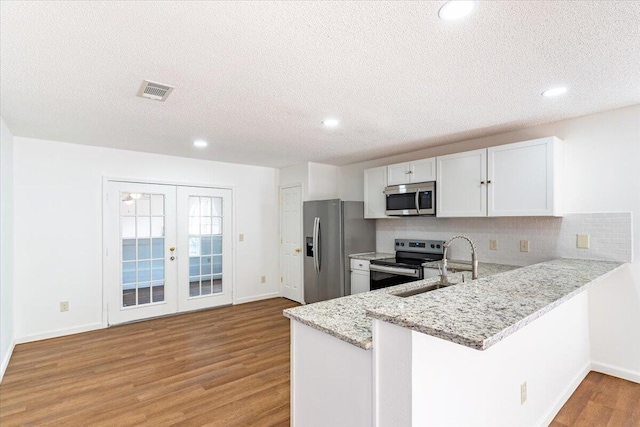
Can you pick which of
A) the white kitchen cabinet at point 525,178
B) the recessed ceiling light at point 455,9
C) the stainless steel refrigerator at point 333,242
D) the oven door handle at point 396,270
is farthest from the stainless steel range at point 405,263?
the recessed ceiling light at point 455,9

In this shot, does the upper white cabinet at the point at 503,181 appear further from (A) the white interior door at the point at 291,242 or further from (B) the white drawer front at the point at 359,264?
(A) the white interior door at the point at 291,242

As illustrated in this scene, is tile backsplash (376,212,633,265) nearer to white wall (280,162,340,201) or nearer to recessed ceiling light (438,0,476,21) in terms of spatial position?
white wall (280,162,340,201)

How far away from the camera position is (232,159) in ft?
16.0

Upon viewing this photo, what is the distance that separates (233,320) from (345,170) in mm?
2866

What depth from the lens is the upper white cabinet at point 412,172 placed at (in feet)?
12.5

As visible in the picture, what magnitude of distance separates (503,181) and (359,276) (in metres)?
2.11

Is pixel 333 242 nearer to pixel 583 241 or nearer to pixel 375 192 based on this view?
pixel 375 192

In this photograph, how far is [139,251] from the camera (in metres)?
4.40

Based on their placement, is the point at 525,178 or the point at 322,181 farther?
the point at 322,181

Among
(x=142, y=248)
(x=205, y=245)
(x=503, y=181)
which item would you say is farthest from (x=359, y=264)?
(x=142, y=248)

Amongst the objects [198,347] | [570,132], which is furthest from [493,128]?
[198,347]

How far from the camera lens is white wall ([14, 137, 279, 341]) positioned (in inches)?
143

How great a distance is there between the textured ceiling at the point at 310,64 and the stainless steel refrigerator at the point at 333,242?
4.99 ft

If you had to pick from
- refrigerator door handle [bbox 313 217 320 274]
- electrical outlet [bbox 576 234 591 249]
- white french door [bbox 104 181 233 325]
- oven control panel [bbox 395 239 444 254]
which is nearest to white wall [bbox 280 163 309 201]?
refrigerator door handle [bbox 313 217 320 274]
